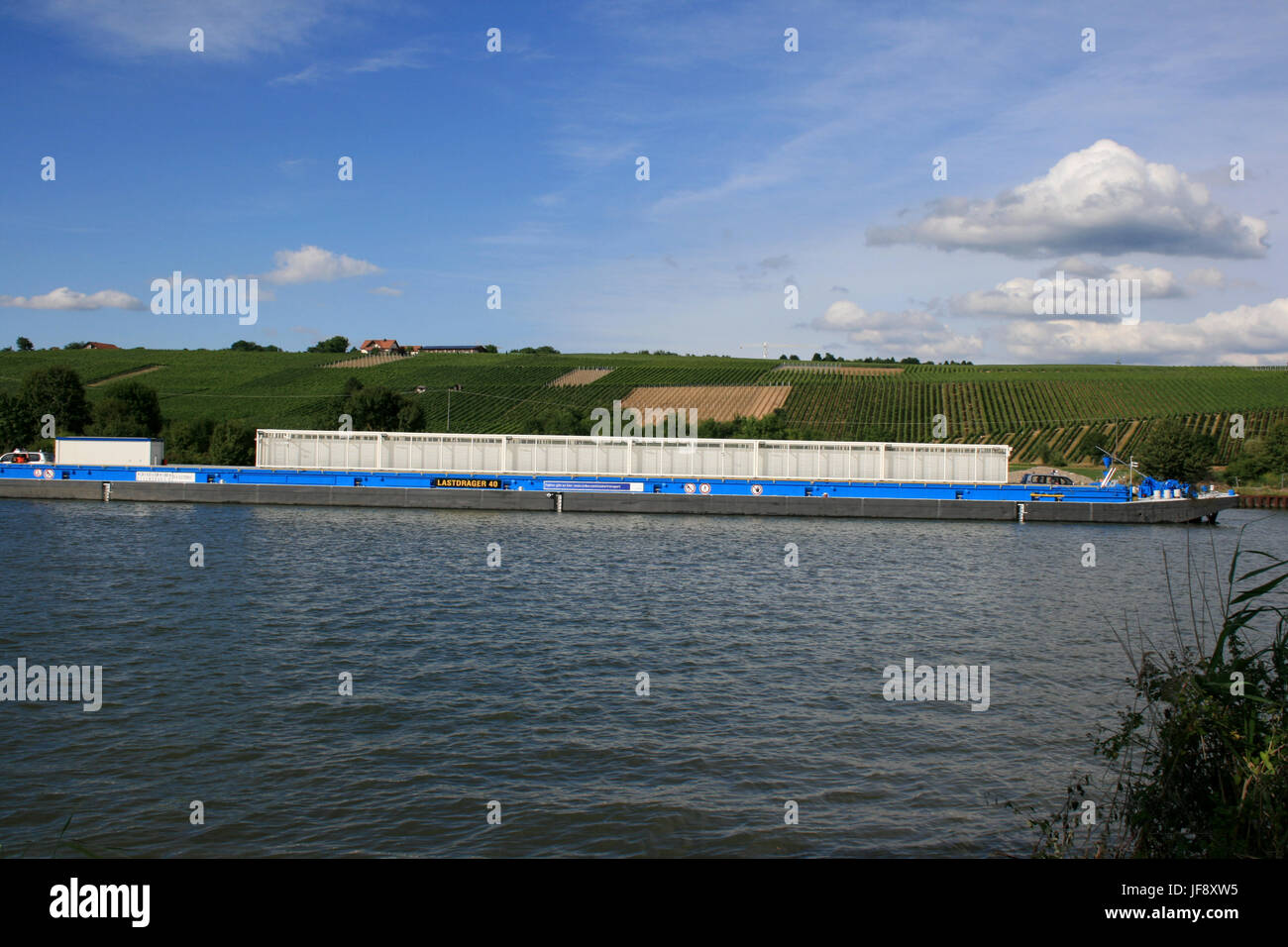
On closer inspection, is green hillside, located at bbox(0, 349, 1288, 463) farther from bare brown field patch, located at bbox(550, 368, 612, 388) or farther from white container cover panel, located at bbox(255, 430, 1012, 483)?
white container cover panel, located at bbox(255, 430, 1012, 483)

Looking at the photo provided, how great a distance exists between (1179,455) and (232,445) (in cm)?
7219

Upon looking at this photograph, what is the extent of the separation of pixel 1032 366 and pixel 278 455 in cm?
10948

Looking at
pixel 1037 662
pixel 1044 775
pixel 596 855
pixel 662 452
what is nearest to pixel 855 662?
pixel 1037 662

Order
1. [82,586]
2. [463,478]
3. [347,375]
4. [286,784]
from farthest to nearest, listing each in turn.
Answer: [347,375], [463,478], [82,586], [286,784]

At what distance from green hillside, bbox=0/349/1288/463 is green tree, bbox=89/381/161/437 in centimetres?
446

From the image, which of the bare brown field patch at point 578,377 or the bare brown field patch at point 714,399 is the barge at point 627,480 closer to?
the bare brown field patch at point 714,399

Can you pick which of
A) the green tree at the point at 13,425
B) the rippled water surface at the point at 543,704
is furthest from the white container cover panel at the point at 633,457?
the green tree at the point at 13,425

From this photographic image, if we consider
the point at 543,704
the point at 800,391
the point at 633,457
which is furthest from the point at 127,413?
the point at 543,704

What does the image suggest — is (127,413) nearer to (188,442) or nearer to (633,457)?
(188,442)

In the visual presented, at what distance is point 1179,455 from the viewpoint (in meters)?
67.8

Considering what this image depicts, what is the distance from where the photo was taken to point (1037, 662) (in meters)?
16.1

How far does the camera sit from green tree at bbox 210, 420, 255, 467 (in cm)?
6900

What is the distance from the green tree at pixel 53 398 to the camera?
8150cm
